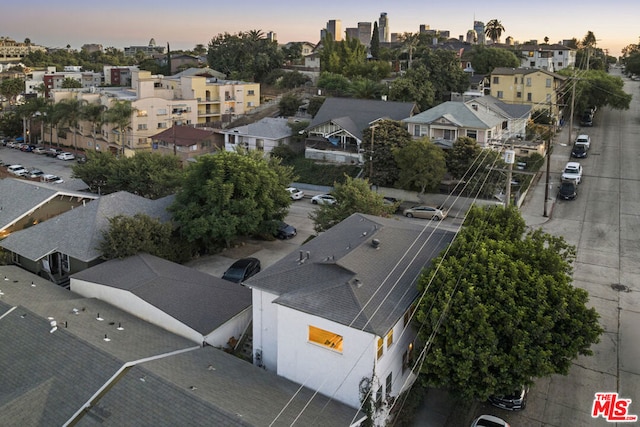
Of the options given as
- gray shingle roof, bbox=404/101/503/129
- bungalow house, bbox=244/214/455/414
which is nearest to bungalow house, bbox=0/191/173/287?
bungalow house, bbox=244/214/455/414

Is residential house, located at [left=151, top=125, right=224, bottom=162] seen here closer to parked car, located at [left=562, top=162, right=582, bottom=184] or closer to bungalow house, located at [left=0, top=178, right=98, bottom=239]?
bungalow house, located at [left=0, top=178, right=98, bottom=239]

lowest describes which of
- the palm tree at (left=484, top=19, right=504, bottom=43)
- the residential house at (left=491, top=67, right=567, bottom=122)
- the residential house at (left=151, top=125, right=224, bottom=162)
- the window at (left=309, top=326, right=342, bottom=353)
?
the window at (left=309, top=326, right=342, bottom=353)

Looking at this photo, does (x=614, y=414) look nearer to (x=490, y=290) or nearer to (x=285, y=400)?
(x=490, y=290)

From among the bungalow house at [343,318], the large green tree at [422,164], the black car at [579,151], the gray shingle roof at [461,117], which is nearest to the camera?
the bungalow house at [343,318]

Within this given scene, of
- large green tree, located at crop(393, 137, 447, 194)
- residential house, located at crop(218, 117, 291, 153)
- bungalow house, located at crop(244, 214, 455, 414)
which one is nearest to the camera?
bungalow house, located at crop(244, 214, 455, 414)

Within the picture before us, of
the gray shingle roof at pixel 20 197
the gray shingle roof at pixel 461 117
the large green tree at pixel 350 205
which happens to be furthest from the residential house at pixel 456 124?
the gray shingle roof at pixel 20 197

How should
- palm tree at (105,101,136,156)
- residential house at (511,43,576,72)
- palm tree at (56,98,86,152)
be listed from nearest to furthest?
palm tree at (105,101,136,156) → palm tree at (56,98,86,152) → residential house at (511,43,576,72)

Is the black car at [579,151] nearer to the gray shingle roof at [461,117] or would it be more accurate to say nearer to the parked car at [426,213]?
the gray shingle roof at [461,117]
